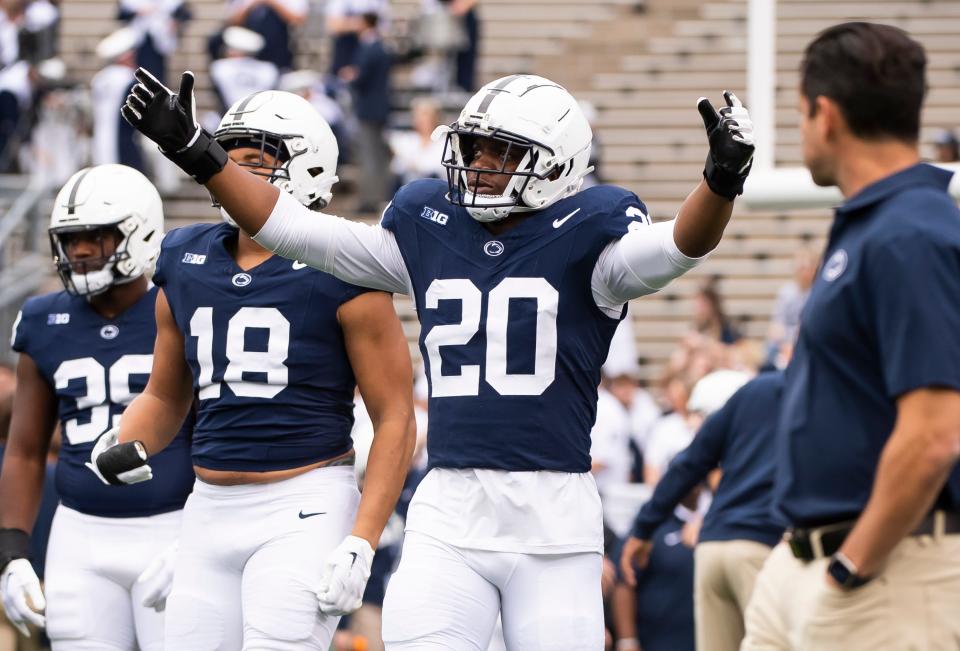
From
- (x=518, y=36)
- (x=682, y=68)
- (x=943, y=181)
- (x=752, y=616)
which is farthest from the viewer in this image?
(x=518, y=36)

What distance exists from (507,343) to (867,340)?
108 cm

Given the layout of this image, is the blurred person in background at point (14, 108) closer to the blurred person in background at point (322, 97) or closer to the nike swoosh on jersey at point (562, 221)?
the blurred person in background at point (322, 97)

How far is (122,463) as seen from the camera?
4512 millimetres

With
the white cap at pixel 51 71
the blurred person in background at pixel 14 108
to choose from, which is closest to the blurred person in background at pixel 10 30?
the white cap at pixel 51 71

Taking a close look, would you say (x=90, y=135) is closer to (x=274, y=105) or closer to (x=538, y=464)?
(x=274, y=105)

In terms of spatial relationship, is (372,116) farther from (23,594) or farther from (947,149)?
(23,594)

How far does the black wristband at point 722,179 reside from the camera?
145 inches

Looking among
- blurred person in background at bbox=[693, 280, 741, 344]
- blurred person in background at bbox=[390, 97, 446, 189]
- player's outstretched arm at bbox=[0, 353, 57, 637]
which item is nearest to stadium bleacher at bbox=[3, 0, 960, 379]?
blurred person in background at bbox=[390, 97, 446, 189]

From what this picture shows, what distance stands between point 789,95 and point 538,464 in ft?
36.5

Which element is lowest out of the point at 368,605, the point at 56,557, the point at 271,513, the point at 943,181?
the point at 368,605

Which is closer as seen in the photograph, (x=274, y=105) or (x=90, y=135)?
(x=274, y=105)

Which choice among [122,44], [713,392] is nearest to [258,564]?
[713,392]

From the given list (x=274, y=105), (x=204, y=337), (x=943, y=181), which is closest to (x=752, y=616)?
(x=943, y=181)

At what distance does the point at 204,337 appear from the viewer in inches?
175
